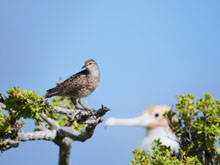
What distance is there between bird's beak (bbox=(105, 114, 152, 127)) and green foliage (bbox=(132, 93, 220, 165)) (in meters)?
2.24

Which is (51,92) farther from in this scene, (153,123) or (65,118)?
(153,123)

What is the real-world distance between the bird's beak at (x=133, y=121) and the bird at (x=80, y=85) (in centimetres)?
137

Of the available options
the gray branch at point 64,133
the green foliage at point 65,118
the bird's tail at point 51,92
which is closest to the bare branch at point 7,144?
the gray branch at point 64,133

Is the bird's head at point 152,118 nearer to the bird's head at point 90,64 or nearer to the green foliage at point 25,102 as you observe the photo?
the bird's head at point 90,64

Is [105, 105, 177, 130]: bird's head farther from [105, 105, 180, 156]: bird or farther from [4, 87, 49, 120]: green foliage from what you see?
[4, 87, 49, 120]: green foliage

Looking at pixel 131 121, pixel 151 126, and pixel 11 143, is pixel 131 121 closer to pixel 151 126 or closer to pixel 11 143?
pixel 151 126

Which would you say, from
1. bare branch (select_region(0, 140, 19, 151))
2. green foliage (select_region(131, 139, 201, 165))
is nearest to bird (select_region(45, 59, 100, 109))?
green foliage (select_region(131, 139, 201, 165))

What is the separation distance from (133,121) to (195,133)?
136 inches

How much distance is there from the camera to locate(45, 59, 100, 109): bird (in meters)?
7.88

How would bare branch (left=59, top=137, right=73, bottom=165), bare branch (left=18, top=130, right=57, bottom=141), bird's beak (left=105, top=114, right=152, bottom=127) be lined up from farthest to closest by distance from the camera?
bird's beak (left=105, top=114, right=152, bottom=127) → bare branch (left=59, top=137, right=73, bottom=165) → bare branch (left=18, top=130, right=57, bottom=141)

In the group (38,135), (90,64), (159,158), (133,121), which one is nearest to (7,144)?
(38,135)

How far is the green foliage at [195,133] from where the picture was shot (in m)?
6.75

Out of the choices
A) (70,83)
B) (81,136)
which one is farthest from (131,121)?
(81,136)

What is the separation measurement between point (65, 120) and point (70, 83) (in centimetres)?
155
